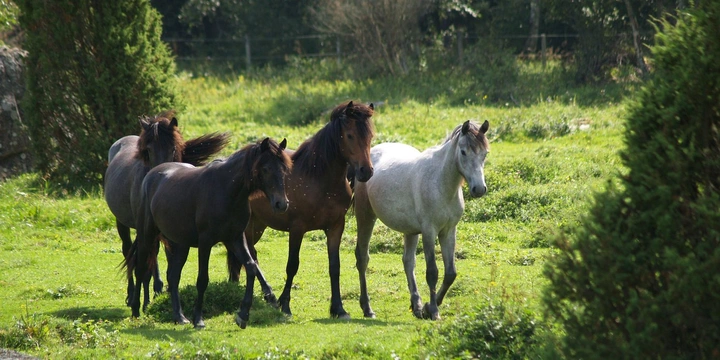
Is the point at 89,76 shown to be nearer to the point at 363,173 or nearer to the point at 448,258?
the point at 363,173

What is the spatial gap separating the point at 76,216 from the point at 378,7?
16157 millimetres

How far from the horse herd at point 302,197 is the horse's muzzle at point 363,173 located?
1 centimetres

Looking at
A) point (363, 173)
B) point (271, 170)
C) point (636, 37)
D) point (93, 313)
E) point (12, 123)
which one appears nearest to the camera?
point (271, 170)

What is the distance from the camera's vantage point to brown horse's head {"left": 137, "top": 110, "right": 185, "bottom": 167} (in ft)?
34.0

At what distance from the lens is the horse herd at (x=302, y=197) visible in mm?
8656

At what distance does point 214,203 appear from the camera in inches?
340

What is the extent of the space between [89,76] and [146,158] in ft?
23.5

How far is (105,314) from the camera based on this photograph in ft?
31.6

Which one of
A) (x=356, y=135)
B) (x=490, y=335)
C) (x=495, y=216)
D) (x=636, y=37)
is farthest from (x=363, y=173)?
(x=636, y=37)

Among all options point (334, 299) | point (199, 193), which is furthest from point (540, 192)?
point (199, 193)

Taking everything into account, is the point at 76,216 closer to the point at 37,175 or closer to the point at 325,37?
the point at 37,175

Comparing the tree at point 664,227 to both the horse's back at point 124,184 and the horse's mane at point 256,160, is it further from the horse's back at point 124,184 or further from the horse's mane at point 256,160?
the horse's back at point 124,184

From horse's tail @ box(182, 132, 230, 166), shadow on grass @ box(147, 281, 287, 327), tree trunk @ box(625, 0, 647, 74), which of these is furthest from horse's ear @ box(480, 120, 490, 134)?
tree trunk @ box(625, 0, 647, 74)

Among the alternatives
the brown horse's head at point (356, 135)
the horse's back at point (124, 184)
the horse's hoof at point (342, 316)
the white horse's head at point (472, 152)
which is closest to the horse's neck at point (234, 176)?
the brown horse's head at point (356, 135)
